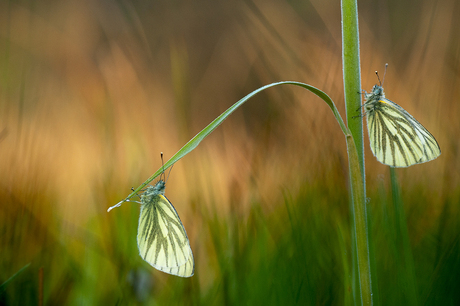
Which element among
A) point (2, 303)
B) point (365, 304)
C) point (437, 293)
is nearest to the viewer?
point (365, 304)

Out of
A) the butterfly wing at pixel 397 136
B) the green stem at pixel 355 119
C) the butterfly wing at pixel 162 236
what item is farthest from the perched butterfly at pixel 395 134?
the butterfly wing at pixel 162 236

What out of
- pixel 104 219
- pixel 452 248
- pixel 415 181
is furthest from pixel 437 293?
pixel 104 219

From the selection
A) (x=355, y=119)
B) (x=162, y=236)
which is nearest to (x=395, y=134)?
(x=355, y=119)

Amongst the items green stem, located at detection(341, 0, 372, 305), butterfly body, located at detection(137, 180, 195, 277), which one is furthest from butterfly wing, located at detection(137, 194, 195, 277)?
green stem, located at detection(341, 0, 372, 305)

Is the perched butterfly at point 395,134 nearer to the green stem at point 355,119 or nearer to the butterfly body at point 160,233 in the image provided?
the green stem at point 355,119

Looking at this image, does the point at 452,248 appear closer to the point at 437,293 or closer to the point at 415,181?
the point at 437,293

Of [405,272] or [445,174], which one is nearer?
[405,272]

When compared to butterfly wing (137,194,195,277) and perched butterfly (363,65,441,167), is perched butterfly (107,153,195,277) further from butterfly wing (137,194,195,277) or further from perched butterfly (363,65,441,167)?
perched butterfly (363,65,441,167)
